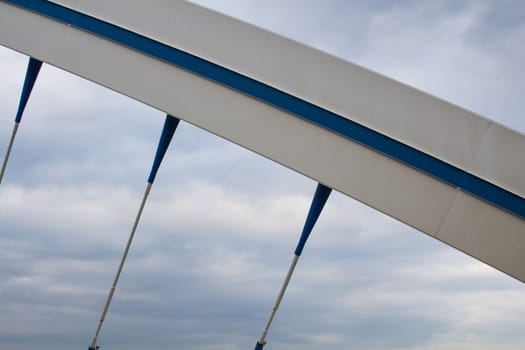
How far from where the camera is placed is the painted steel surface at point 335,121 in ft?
28.4

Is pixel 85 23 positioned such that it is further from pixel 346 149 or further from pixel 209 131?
pixel 346 149

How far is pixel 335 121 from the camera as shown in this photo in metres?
9.05

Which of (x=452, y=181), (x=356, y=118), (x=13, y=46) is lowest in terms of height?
(x=452, y=181)

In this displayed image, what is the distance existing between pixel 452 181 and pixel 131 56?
211 inches

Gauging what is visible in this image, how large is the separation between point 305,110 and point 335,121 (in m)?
0.48

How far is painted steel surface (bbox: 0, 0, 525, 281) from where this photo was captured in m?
8.66

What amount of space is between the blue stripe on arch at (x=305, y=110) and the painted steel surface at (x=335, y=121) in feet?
0.05

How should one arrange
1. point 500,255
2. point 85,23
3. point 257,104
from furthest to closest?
point 85,23 → point 257,104 → point 500,255

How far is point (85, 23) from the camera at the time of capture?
10.2 metres

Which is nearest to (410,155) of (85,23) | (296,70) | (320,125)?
(320,125)

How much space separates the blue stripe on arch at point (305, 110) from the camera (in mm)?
8656

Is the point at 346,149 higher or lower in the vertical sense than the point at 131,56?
lower

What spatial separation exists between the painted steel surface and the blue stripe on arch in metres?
0.02

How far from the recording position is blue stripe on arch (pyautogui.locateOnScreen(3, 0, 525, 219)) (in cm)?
866
